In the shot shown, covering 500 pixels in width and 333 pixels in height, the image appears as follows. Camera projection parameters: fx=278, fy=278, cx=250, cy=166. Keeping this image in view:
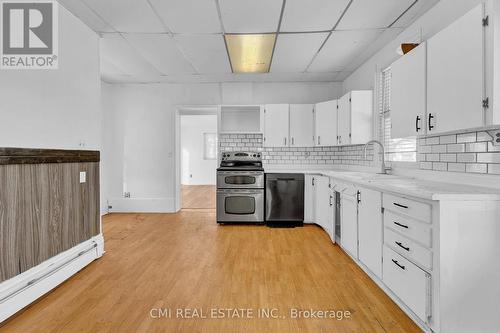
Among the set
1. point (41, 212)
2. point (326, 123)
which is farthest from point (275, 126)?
point (41, 212)

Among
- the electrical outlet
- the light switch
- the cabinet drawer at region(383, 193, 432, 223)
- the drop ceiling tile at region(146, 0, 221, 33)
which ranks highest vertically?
the drop ceiling tile at region(146, 0, 221, 33)

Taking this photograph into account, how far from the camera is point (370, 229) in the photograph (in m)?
2.58

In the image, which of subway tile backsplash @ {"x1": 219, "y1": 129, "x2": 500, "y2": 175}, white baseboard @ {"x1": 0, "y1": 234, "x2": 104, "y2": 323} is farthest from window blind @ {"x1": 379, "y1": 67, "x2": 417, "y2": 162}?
white baseboard @ {"x1": 0, "y1": 234, "x2": 104, "y2": 323}

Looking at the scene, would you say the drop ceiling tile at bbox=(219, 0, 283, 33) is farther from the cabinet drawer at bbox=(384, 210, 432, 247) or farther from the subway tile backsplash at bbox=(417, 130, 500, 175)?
the cabinet drawer at bbox=(384, 210, 432, 247)

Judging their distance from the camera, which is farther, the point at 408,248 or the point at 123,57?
the point at 123,57

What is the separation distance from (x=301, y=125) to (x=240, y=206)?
1828 mm

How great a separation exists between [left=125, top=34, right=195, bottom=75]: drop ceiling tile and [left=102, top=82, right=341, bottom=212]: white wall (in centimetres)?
89

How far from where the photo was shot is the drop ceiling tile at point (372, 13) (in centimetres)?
271

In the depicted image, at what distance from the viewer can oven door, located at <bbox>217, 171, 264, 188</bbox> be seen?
472 centimetres

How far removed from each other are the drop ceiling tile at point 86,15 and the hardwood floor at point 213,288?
8.77 ft

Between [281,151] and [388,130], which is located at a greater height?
[388,130]

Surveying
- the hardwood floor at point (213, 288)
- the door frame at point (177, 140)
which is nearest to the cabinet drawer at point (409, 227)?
the hardwood floor at point (213, 288)

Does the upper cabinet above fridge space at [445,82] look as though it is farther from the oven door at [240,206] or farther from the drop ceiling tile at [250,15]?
the oven door at [240,206]

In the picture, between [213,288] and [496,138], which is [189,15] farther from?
[496,138]
